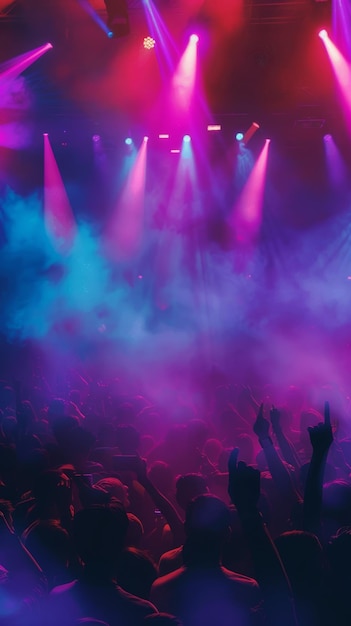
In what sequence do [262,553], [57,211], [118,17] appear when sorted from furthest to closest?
[57,211], [118,17], [262,553]

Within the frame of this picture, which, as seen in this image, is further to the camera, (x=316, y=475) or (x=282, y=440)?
(x=282, y=440)

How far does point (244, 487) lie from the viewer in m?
2.00

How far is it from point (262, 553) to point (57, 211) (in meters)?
11.1

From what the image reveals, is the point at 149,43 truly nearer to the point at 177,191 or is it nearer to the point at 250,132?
the point at 250,132

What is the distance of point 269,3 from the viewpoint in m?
6.73

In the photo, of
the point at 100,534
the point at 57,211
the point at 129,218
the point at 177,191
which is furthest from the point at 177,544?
the point at 57,211

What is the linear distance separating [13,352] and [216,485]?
31.4ft

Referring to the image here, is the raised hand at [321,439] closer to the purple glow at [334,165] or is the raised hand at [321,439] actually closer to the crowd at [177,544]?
the crowd at [177,544]

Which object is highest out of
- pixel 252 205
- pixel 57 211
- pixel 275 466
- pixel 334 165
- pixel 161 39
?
pixel 161 39

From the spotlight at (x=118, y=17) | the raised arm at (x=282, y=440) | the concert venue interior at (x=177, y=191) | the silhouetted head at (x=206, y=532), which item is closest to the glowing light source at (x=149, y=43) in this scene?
the concert venue interior at (x=177, y=191)

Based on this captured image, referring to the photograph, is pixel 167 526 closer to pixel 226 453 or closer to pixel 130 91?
pixel 226 453

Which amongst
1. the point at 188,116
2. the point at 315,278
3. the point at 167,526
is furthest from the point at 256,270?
the point at 167,526

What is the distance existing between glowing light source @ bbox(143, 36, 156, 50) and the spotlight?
34.5 inches

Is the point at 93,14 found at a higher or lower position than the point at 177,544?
higher
